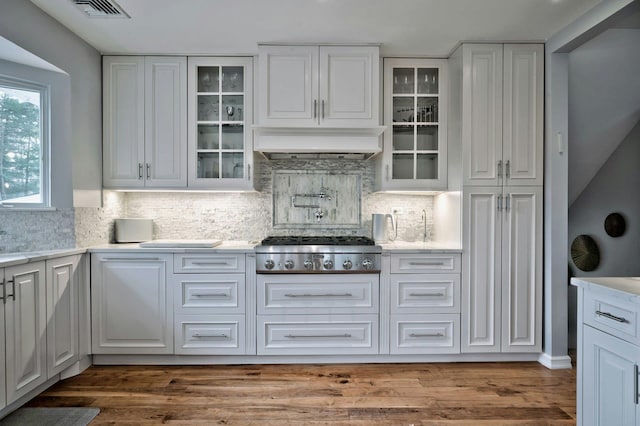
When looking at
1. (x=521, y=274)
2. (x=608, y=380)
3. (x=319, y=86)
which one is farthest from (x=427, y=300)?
(x=319, y=86)

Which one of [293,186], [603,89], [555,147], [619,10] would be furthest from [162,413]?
[603,89]

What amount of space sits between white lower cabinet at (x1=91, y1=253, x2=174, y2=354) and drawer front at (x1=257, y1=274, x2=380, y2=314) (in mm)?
760

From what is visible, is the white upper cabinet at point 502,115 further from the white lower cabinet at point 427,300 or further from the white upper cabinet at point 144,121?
the white upper cabinet at point 144,121

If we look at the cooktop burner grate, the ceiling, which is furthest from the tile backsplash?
the ceiling

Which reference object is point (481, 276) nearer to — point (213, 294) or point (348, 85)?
point (348, 85)

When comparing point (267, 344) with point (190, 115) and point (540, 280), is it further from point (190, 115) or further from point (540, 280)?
point (540, 280)

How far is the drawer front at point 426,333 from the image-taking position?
287 cm

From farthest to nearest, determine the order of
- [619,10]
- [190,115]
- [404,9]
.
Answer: [190,115] < [404,9] < [619,10]

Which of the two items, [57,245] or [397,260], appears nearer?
[57,245]

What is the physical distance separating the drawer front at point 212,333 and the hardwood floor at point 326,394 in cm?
14

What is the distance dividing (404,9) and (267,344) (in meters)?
2.59

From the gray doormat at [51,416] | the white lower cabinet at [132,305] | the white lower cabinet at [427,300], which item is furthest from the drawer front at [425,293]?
the gray doormat at [51,416]

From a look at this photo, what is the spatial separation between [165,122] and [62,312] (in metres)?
1.64

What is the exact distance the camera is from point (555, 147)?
2811 mm
